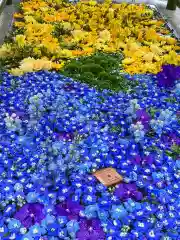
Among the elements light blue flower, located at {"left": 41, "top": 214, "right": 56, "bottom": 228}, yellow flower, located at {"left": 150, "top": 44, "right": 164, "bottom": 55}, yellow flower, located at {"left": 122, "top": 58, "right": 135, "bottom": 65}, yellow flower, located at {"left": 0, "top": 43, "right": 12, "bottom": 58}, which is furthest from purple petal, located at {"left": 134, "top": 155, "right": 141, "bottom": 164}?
yellow flower, located at {"left": 150, "top": 44, "right": 164, "bottom": 55}

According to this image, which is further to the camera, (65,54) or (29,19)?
(29,19)

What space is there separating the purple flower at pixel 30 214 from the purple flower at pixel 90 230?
0.98 ft

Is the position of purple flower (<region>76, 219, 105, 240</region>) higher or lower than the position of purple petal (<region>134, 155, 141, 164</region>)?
higher

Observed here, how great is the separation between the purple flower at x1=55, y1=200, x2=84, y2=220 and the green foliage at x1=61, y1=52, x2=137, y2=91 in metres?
2.23

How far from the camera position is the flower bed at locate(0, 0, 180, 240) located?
132 inches

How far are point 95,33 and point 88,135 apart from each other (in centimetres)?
340

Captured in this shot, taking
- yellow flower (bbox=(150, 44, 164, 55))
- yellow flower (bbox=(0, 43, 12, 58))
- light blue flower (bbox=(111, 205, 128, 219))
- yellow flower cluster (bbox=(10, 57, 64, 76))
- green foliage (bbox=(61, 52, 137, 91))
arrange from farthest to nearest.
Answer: yellow flower (bbox=(150, 44, 164, 55)), yellow flower (bbox=(0, 43, 12, 58)), yellow flower cluster (bbox=(10, 57, 64, 76)), green foliage (bbox=(61, 52, 137, 91)), light blue flower (bbox=(111, 205, 128, 219))

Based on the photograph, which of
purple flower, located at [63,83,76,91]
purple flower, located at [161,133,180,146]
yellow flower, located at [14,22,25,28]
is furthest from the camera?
yellow flower, located at [14,22,25,28]

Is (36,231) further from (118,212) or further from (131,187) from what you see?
(131,187)

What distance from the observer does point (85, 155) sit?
157 inches

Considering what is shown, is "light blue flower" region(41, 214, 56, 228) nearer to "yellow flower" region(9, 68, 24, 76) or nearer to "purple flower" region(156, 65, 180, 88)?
"yellow flower" region(9, 68, 24, 76)

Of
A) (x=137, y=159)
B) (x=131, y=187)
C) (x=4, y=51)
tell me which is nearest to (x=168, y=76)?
(x=137, y=159)

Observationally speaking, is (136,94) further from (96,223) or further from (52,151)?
(96,223)

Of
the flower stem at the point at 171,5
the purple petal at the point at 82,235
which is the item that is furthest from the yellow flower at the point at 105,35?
the purple petal at the point at 82,235
